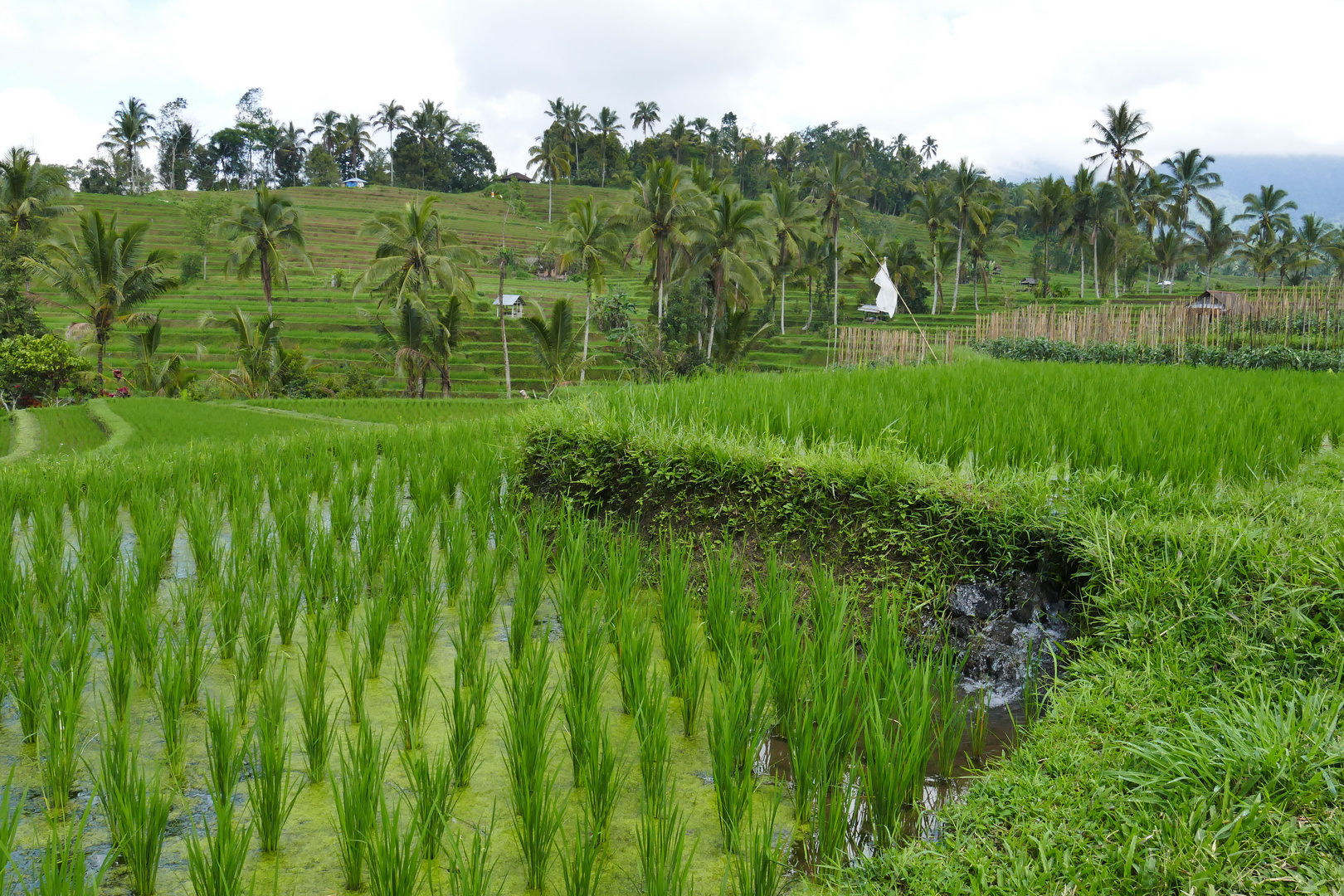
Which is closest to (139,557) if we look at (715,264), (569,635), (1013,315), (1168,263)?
(569,635)

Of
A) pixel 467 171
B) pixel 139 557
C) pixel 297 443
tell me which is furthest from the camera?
pixel 467 171

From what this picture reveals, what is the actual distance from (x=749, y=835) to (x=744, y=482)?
5.85 ft

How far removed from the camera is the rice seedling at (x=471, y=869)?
4.74ft

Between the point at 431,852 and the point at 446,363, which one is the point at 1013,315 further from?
the point at 431,852

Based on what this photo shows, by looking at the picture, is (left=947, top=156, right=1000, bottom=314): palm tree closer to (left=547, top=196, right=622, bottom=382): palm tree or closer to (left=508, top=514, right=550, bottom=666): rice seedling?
(left=547, top=196, right=622, bottom=382): palm tree

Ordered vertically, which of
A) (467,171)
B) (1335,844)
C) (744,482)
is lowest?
(1335,844)

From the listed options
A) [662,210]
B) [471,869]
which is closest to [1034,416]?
[471,869]

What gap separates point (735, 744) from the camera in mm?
1987

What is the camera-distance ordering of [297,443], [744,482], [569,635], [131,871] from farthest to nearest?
[297,443] < [744,482] < [569,635] < [131,871]

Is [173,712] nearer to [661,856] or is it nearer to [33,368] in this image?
[661,856]

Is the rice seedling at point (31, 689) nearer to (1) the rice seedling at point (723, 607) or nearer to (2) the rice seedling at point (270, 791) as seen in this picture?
(2) the rice seedling at point (270, 791)

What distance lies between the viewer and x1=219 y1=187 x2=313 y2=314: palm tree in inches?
1062

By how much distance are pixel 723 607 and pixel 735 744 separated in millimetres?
776

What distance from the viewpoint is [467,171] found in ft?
219
